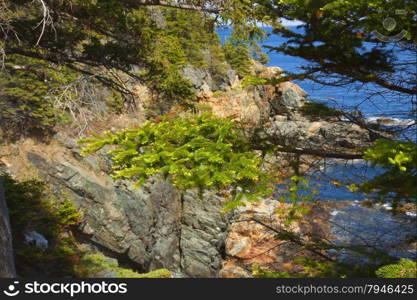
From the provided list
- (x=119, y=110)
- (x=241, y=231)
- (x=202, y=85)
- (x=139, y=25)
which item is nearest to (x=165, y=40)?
(x=139, y=25)

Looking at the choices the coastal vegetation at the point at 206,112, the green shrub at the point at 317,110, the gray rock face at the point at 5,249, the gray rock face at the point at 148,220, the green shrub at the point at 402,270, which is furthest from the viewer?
the gray rock face at the point at 148,220

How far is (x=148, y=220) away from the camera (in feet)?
53.3

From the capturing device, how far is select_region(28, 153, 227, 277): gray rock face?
14.4 metres

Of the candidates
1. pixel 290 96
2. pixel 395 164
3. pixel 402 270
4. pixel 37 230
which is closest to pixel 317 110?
pixel 395 164

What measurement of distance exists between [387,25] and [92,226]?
13403mm

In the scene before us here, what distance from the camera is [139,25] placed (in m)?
7.91

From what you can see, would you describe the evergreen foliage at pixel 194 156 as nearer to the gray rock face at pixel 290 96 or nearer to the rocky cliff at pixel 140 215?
the rocky cliff at pixel 140 215

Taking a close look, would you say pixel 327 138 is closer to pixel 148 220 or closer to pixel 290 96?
pixel 148 220

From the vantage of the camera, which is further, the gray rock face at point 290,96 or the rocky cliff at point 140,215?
the gray rock face at point 290,96

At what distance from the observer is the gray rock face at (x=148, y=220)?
14367mm

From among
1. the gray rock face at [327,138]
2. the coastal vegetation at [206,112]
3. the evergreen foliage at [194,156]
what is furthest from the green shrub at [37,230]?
the gray rock face at [327,138]

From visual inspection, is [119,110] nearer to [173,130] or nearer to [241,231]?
[241,231]

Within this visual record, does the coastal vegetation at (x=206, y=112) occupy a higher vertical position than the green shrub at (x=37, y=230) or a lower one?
higher

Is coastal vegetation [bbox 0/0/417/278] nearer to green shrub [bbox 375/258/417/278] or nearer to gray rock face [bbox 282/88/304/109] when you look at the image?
green shrub [bbox 375/258/417/278]
